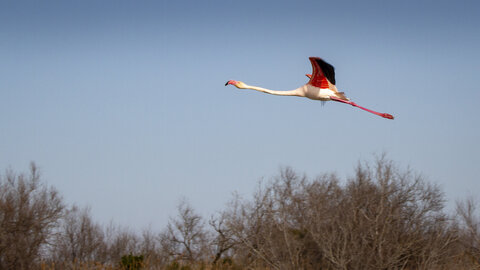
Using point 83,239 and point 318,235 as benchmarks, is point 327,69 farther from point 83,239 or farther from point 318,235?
point 83,239

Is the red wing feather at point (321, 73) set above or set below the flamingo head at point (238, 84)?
below

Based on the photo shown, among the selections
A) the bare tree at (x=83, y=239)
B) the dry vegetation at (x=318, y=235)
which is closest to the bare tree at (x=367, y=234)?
the dry vegetation at (x=318, y=235)

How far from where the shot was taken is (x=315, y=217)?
1085 inches

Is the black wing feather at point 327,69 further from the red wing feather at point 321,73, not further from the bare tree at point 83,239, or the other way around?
the bare tree at point 83,239

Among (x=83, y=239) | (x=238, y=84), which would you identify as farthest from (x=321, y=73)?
(x=83, y=239)

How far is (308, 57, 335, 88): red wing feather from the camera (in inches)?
638

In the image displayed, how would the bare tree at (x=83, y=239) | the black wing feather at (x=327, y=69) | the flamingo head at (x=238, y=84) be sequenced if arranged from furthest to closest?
the bare tree at (x=83, y=239)
the flamingo head at (x=238, y=84)
the black wing feather at (x=327, y=69)

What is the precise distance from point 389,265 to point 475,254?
27.5 feet

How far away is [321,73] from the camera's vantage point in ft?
53.5

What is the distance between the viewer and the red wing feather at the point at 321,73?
53.2 feet

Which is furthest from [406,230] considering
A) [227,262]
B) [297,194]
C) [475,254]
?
[297,194]

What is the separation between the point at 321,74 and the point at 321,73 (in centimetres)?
3

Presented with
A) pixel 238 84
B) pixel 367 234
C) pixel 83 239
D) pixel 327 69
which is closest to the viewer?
pixel 327 69

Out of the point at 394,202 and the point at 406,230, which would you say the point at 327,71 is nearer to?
Result: the point at 394,202
